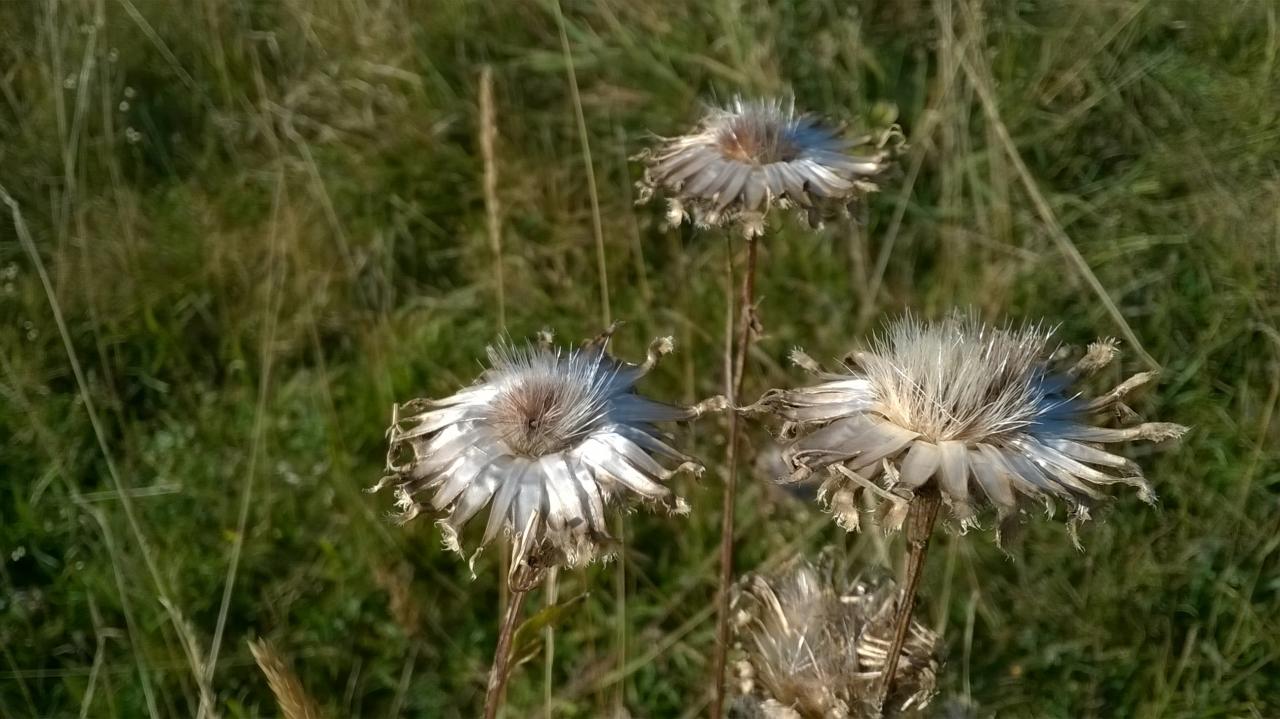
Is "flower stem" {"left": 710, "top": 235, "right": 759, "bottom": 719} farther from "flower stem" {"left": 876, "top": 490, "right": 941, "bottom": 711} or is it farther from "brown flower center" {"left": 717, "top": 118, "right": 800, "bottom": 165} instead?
"flower stem" {"left": 876, "top": 490, "right": 941, "bottom": 711}

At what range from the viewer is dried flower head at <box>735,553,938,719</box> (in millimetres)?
1474

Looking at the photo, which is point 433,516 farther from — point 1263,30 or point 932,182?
point 1263,30

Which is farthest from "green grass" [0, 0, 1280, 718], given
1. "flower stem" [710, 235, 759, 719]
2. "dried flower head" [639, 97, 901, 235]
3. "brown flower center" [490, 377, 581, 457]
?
"brown flower center" [490, 377, 581, 457]

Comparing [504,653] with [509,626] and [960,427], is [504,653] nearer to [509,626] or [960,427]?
[509,626]

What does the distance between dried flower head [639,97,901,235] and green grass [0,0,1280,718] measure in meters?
0.63

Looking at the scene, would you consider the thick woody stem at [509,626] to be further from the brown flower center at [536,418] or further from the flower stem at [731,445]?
the flower stem at [731,445]

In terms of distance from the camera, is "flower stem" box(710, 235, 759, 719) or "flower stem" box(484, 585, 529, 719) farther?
"flower stem" box(710, 235, 759, 719)

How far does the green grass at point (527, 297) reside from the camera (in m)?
2.29

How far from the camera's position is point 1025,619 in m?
2.37

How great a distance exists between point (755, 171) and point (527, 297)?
4.41ft

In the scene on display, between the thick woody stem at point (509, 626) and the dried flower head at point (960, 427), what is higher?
the dried flower head at point (960, 427)

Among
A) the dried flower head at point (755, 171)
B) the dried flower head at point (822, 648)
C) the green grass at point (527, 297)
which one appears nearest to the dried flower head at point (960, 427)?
the dried flower head at point (755, 171)

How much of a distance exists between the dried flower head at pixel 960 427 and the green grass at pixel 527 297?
82 cm

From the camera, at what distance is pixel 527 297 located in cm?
282
